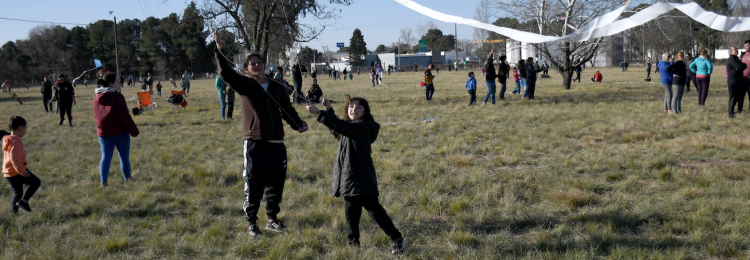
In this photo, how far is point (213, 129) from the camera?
1204 centimetres

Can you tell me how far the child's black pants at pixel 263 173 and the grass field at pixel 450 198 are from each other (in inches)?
12.0

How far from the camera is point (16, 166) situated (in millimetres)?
4840

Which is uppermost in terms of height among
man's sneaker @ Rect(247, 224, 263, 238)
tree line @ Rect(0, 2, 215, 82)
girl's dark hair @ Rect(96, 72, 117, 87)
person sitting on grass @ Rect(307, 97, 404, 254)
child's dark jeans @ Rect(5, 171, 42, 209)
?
tree line @ Rect(0, 2, 215, 82)

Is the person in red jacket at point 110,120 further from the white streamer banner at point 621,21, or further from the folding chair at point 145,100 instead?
the folding chair at point 145,100

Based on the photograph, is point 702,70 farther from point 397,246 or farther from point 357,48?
point 357,48

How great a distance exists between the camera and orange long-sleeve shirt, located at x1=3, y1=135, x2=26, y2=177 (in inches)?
191

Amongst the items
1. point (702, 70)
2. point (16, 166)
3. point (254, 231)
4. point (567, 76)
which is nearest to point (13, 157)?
point (16, 166)

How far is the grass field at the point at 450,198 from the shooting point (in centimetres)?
380

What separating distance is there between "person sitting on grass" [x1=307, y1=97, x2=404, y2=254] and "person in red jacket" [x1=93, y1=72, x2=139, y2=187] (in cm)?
376

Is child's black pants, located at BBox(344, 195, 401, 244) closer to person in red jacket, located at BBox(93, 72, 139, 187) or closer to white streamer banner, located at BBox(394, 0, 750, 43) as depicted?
white streamer banner, located at BBox(394, 0, 750, 43)

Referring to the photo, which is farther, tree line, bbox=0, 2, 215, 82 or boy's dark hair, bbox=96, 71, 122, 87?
tree line, bbox=0, 2, 215, 82

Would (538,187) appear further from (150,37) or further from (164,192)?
(150,37)

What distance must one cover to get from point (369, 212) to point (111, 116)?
4224 mm

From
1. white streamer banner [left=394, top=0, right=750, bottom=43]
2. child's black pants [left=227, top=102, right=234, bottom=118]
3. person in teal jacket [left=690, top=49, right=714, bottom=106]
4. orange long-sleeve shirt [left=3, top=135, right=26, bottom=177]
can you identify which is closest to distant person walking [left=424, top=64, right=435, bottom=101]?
child's black pants [left=227, top=102, right=234, bottom=118]
